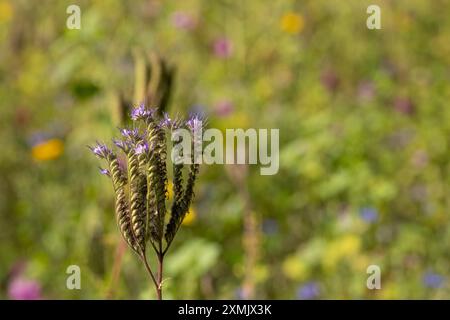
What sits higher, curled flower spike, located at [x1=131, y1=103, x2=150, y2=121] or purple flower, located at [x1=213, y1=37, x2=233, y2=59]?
purple flower, located at [x1=213, y1=37, x2=233, y2=59]

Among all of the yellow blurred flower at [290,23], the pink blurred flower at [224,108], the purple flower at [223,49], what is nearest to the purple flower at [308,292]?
the pink blurred flower at [224,108]

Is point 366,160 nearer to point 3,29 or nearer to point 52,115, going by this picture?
point 52,115

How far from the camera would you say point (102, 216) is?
2.75 metres

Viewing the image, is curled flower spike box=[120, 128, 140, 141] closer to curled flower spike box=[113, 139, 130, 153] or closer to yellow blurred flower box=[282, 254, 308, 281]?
curled flower spike box=[113, 139, 130, 153]

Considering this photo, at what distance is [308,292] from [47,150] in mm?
1372

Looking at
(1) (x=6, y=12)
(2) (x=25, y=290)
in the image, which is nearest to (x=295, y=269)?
(2) (x=25, y=290)

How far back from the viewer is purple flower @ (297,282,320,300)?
8.50ft

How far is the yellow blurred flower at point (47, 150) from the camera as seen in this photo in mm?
3412

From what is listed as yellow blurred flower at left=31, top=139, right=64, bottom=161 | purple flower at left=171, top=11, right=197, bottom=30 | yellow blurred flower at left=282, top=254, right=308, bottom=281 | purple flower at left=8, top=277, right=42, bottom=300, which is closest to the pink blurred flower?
yellow blurred flower at left=31, top=139, right=64, bottom=161

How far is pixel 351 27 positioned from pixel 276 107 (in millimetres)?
1234

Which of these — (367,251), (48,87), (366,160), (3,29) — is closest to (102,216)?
(367,251)

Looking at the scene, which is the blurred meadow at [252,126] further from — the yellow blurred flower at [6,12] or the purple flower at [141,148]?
the purple flower at [141,148]

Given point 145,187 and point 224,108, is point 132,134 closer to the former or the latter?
point 145,187

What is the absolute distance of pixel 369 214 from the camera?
295 centimetres
